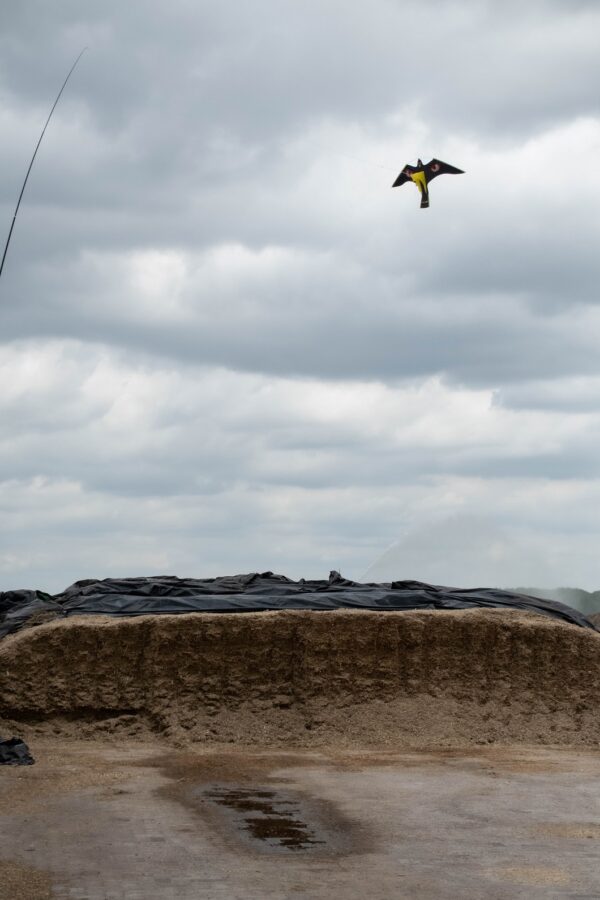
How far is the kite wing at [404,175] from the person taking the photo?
58.6 feet

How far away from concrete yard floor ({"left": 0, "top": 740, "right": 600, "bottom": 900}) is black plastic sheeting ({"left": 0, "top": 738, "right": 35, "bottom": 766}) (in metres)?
0.24

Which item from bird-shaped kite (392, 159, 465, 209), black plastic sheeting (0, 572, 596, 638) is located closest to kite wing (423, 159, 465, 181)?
bird-shaped kite (392, 159, 465, 209)

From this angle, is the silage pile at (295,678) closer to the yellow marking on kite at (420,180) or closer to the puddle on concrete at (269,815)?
the puddle on concrete at (269,815)

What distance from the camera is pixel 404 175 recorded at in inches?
710

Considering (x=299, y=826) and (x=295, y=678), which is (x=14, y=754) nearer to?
(x=295, y=678)

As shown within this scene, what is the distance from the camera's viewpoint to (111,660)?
15930 mm

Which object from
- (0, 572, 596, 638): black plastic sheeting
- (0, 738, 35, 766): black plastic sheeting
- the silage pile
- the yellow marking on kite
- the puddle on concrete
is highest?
the yellow marking on kite

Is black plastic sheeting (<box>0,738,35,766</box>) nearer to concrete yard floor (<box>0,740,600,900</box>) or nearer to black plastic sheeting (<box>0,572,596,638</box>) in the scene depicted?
concrete yard floor (<box>0,740,600,900</box>)

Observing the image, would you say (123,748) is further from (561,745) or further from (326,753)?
(561,745)

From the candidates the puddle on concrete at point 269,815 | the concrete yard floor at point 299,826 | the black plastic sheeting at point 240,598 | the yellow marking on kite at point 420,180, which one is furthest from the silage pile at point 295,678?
the yellow marking on kite at point 420,180

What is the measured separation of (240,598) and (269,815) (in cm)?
714

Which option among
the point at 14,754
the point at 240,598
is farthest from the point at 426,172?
the point at 14,754

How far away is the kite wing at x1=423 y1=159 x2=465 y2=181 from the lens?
1747cm

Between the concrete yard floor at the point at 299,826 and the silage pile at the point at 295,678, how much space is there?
4.21 ft
